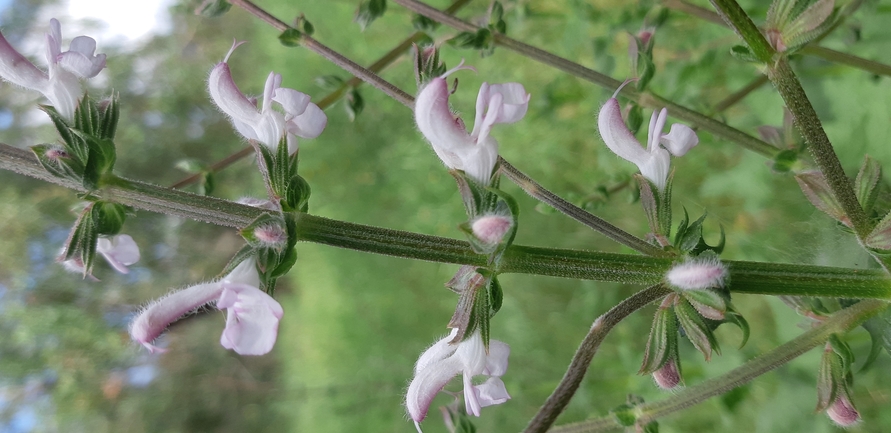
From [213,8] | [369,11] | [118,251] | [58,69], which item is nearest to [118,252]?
[118,251]

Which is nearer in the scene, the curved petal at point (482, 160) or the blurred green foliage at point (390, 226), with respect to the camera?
the curved petal at point (482, 160)

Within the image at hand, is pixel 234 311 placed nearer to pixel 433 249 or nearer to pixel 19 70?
pixel 433 249

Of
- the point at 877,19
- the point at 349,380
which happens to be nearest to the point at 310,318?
the point at 349,380

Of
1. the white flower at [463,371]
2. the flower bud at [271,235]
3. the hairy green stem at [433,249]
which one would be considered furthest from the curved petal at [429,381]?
the flower bud at [271,235]

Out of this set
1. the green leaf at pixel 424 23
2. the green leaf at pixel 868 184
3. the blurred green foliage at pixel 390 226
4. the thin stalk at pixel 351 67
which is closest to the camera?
the green leaf at pixel 868 184

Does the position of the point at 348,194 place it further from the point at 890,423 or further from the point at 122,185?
the point at 122,185

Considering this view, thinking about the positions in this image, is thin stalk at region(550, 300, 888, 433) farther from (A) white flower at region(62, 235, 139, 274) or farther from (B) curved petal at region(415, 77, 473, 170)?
(A) white flower at region(62, 235, 139, 274)

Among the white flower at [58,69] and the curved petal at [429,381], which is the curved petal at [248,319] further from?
the white flower at [58,69]
